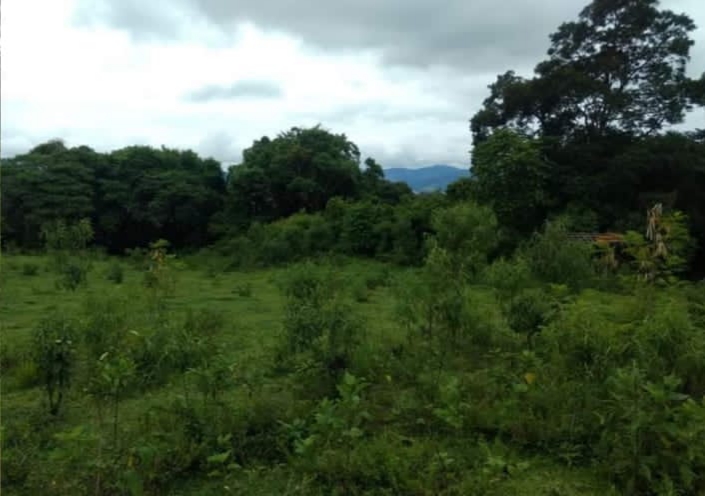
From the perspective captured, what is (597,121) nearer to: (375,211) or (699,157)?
(699,157)

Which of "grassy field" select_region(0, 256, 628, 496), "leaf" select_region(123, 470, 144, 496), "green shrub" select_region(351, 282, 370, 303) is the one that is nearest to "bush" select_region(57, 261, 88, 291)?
"grassy field" select_region(0, 256, 628, 496)

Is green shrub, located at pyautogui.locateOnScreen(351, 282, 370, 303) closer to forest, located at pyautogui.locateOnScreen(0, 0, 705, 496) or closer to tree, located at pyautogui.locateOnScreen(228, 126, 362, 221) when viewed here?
forest, located at pyautogui.locateOnScreen(0, 0, 705, 496)

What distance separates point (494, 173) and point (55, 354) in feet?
44.3

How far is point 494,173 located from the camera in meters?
15.9

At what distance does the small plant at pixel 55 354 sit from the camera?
14.2 ft

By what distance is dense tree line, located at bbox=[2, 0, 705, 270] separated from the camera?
1656cm

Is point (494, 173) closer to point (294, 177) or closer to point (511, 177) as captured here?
point (511, 177)

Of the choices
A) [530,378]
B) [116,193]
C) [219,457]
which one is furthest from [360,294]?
[116,193]

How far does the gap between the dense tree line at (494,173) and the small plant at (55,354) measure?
12.1m

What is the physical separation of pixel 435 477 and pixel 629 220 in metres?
14.5

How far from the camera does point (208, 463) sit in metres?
3.77

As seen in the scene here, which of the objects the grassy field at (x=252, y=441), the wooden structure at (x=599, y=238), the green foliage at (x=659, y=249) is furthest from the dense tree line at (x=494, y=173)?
the grassy field at (x=252, y=441)

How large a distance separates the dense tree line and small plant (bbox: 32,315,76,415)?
12.1 metres

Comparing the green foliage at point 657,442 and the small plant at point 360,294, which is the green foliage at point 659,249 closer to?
the green foliage at point 657,442
